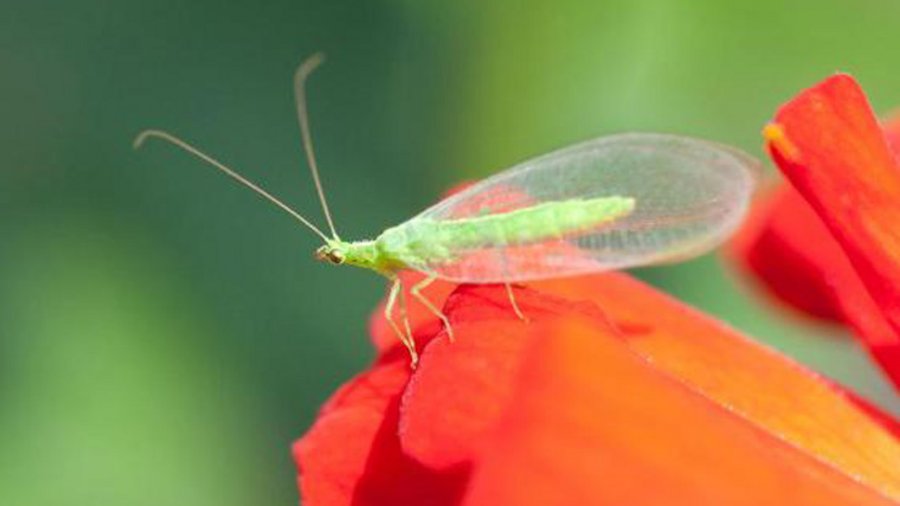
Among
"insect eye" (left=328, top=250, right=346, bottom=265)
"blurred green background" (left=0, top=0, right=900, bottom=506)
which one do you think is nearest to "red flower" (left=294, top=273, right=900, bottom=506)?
"insect eye" (left=328, top=250, right=346, bottom=265)

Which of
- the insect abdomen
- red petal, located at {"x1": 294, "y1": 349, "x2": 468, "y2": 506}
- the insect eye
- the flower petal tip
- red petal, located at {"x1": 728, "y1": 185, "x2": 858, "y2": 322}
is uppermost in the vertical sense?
the flower petal tip

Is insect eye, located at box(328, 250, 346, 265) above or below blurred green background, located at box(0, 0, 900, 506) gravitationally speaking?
above

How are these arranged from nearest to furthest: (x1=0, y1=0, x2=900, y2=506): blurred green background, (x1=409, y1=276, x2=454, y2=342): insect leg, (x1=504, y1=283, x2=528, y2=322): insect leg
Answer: (x1=504, y1=283, x2=528, y2=322): insect leg < (x1=409, y1=276, x2=454, y2=342): insect leg < (x1=0, y1=0, x2=900, y2=506): blurred green background

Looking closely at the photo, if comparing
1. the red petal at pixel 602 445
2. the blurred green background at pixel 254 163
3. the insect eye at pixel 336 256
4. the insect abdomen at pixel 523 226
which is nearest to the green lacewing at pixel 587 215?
the insect abdomen at pixel 523 226

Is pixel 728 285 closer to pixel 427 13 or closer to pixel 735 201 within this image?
pixel 427 13

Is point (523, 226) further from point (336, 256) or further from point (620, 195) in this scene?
point (336, 256)

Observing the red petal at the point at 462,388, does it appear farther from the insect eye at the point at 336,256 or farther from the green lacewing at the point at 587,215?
the insect eye at the point at 336,256

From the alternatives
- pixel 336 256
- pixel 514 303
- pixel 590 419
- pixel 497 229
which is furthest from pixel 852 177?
pixel 336 256

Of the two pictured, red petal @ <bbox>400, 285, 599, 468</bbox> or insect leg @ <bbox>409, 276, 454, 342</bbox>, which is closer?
red petal @ <bbox>400, 285, 599, 468</bbox>

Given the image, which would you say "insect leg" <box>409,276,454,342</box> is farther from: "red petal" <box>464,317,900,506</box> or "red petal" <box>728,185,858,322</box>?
"red petal" <box>464,317,900,506</box>
